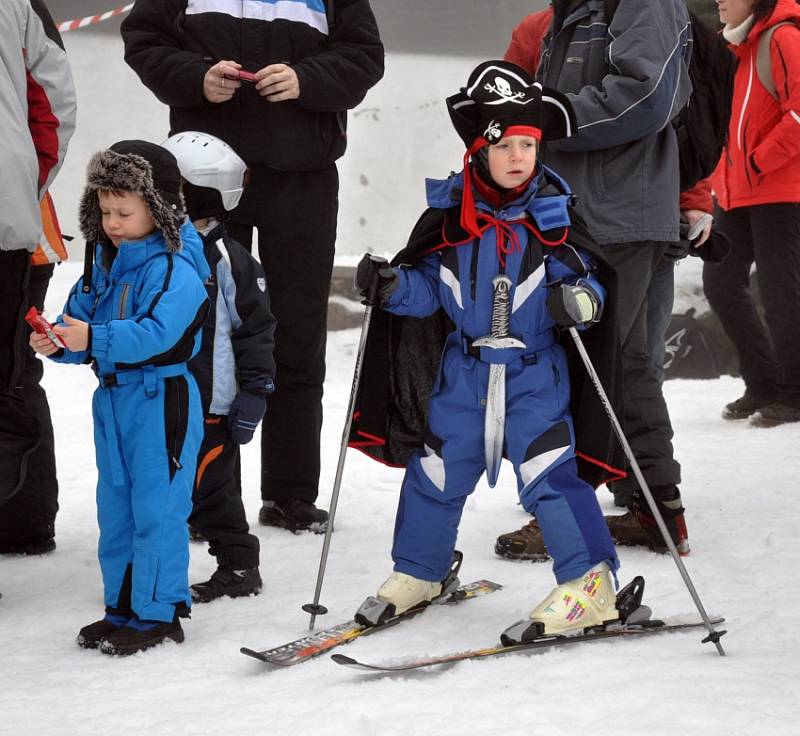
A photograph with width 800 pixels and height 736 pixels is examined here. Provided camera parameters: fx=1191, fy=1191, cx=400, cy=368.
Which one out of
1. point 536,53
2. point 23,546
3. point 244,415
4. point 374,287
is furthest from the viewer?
point 536,53

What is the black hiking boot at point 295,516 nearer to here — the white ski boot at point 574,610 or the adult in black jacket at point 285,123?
the adult in black jacket at point 285,123

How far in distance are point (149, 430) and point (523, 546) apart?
1285 millimetres

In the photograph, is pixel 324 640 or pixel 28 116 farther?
pixel 28 116

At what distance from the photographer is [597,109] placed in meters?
3.27

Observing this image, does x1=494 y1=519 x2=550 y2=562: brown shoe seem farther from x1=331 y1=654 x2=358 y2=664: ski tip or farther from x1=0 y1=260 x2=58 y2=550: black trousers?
x1=0 y1=260 x2=58 y2=550: black trousers

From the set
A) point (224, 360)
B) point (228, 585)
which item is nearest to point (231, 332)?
point (224, 360)

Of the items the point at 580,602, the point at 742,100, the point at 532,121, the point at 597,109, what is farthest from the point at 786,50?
the point at 580,602

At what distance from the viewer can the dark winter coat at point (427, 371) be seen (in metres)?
2.80

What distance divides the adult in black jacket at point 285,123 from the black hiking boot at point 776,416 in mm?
2567

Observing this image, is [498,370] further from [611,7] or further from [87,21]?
[87,21]

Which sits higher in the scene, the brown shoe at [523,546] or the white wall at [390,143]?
the white wall at [390,143]

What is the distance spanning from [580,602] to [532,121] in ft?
3.64

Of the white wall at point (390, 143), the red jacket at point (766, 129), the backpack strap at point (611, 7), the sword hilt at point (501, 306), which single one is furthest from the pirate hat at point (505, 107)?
the white wall at point (390, 143)

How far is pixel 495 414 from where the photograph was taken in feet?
9.00
